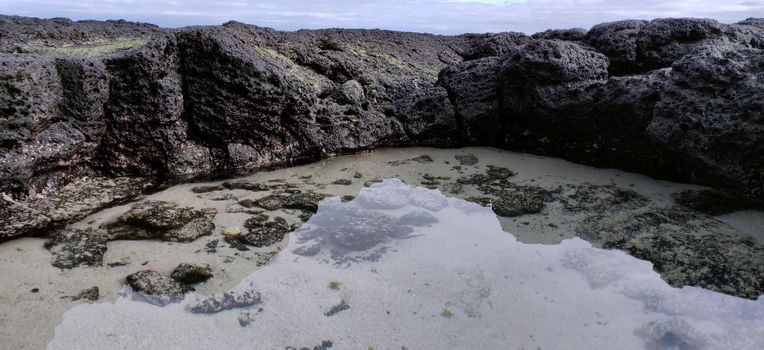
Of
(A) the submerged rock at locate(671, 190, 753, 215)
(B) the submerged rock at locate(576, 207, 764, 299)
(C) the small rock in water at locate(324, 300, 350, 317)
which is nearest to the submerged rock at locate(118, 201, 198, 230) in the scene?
(C) the small rock in water at locate(324, 300, 350, 317)

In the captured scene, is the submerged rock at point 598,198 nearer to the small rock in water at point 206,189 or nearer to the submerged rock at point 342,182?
the submerged rock at point 342,182

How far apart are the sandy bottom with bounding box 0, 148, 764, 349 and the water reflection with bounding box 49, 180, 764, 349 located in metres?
0.01

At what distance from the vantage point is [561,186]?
570 centimetres

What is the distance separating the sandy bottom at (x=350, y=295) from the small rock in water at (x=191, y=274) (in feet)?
0.22

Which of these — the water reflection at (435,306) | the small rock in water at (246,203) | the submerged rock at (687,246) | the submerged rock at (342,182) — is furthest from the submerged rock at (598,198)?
the small rock in water at (246,203)

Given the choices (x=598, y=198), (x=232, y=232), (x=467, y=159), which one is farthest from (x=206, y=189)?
(x=598, y=198)

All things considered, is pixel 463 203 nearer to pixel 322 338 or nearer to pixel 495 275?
pixel 495 275

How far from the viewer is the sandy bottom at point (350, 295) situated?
10.3ft

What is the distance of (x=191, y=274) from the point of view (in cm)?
373

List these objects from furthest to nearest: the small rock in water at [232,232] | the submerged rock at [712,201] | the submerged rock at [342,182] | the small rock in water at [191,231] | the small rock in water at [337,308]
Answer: the submerged rock at [342,182] → the submerged rock at [712,201] → the small rock in water at [232,232] → the small rock in water at [191,231] → the small rock in water at [337,308]

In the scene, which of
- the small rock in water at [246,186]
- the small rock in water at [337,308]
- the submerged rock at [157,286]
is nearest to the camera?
the small rock in water at [337,308]

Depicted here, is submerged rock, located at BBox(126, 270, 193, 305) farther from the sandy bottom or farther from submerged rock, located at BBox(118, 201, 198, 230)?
submerged rock, located at BBox(118, 201, 198, 230)

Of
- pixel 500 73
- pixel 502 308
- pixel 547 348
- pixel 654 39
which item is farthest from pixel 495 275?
pixel 654 39

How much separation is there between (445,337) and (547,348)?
610 mm
